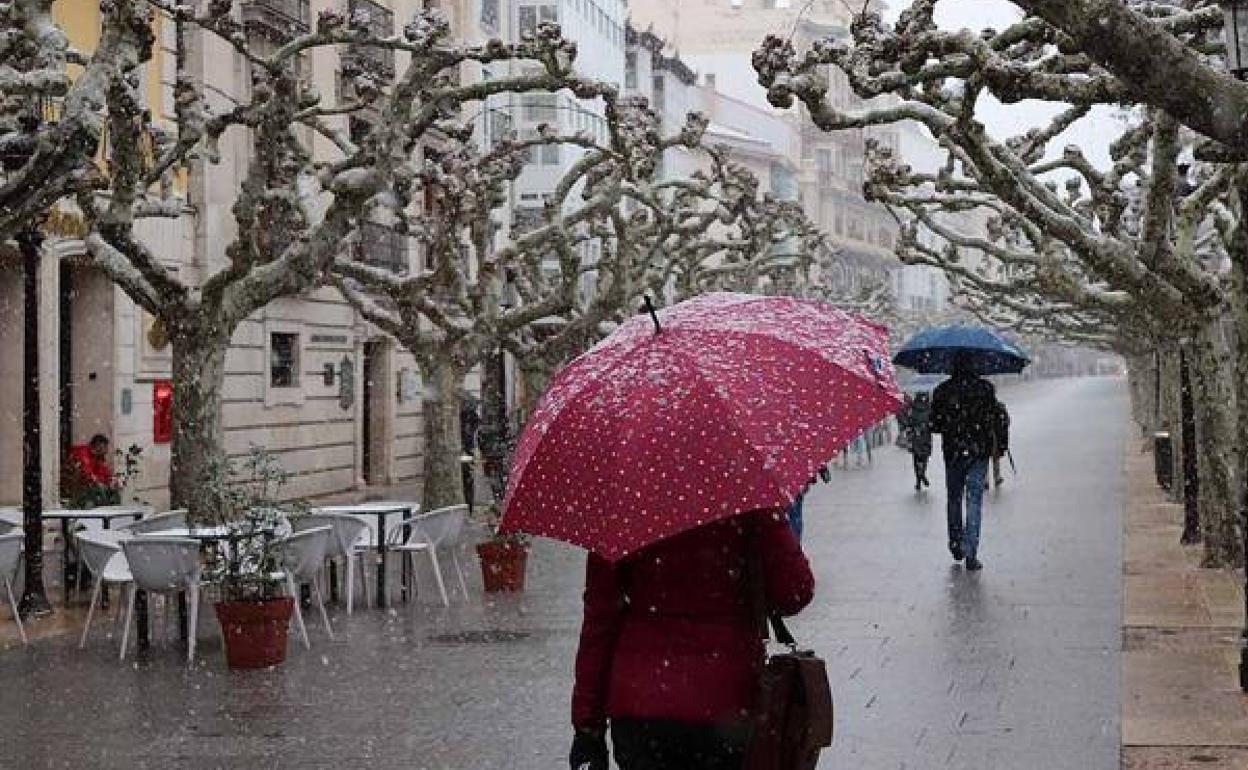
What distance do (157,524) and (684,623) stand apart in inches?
417

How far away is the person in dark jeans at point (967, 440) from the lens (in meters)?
15.5

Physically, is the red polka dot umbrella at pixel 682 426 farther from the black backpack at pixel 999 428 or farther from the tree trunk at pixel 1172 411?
the tree trunk at pixel 1172 411

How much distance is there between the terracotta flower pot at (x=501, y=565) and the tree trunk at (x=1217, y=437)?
561 centimetres

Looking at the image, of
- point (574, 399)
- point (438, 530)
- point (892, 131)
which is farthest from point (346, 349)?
point (892, 131)

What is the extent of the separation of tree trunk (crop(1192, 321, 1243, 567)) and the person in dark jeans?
5.52 ft

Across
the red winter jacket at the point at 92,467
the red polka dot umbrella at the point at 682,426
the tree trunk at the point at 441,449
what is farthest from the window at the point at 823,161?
the red polka dot umbrella at the point at 682,426

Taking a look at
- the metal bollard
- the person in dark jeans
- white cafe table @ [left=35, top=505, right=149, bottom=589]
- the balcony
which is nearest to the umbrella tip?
the person in dark jeans

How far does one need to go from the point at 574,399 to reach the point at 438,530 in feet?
33.1

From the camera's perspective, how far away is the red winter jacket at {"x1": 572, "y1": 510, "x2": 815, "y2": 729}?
463 centimetres

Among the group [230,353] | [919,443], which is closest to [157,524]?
[230,353]

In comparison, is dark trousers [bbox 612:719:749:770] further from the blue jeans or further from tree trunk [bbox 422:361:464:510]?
tree trunk [bbox 422:361:464:510]

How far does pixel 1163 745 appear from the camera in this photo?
8.31m

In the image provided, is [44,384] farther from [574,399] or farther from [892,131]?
[892,131]

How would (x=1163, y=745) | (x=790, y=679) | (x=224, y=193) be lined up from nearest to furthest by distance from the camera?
(x=790, y=679), (x=1163, y=745), (x=224, y=193)
